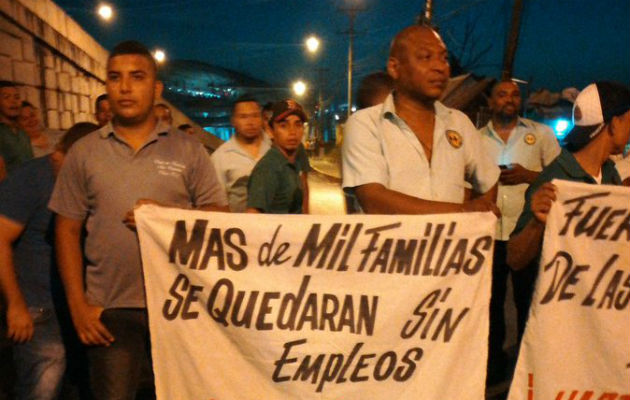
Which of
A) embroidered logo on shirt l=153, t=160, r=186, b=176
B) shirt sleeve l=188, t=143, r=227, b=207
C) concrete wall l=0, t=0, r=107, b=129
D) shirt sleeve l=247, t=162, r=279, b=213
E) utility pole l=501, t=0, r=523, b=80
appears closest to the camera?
embroidered logo on shirt l=153, t=160, r=186, b=176

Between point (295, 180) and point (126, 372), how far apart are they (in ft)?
6.24

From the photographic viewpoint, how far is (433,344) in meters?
2.54

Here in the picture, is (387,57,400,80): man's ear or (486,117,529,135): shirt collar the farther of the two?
(486,117,529,135): shirt collar

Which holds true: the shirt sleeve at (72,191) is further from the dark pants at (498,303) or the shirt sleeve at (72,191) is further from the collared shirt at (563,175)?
the dark pants at (498,303)

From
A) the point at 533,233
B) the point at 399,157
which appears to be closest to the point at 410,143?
the point at 399,157

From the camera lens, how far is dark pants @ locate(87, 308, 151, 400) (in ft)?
8.75

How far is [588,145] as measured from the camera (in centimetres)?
288

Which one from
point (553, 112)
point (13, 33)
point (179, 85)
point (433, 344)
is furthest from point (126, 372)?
point (179, 85)

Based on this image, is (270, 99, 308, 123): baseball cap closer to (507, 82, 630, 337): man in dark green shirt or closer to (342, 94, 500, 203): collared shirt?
(342, 94, 500, 203): collared shirt

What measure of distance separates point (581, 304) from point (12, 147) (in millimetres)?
4748

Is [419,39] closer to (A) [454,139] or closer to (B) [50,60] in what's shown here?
(A) [454,139]

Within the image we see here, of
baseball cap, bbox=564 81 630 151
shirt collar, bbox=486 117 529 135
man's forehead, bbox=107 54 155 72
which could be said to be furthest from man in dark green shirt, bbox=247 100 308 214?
baseball cap, bbox=564 81 630 151

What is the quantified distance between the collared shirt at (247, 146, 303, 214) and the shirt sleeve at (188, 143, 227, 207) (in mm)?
992

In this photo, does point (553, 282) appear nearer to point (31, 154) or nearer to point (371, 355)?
point (371, 355)
